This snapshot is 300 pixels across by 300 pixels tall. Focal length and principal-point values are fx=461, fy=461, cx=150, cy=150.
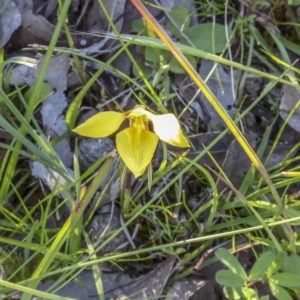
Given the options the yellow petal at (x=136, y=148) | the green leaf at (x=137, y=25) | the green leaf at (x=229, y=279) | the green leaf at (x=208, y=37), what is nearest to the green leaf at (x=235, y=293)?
the green leaf at (x=229, y=279)

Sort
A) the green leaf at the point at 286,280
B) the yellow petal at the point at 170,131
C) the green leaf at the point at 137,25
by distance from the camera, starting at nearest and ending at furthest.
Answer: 1. the yellow petal at the point at 170,131
2. the green leaf at the point at 286,280
3. the green leaf at the point at 137,25

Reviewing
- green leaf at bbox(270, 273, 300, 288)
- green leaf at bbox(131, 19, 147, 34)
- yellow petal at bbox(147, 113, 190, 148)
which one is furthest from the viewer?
green leaf at bbox(131, 19, 147, 34)

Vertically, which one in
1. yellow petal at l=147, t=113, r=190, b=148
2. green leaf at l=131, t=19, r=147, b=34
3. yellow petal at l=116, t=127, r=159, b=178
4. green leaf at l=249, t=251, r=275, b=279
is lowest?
green leaf at l=249, t=251, r=275, b=279

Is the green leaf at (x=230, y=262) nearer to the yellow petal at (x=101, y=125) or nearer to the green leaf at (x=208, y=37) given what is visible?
the yellow petal at (x=101, y=125)

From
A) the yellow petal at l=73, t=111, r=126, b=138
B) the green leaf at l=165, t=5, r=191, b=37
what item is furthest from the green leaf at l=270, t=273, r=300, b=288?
the green leaf at l=165, t=5, r=191, b=37

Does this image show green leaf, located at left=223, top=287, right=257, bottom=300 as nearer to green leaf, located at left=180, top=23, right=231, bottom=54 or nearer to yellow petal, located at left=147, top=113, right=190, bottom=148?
yellow petal, located at left=147, top=113, right=190, bottom=148

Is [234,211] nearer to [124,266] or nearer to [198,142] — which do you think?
[198,142]

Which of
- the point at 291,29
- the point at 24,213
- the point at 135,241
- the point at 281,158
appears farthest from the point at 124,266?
the point at 291,29

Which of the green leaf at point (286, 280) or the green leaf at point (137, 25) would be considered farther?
the green leaf at point (137, 25)
